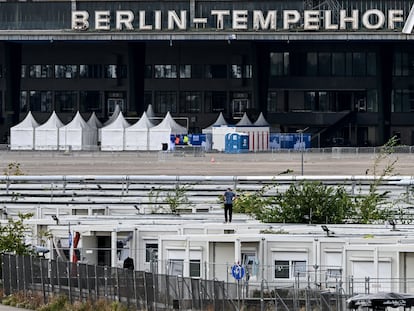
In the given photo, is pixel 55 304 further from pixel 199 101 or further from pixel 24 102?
pixel 24 102

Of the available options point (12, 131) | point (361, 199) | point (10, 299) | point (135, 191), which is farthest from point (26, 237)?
point (12, 131)

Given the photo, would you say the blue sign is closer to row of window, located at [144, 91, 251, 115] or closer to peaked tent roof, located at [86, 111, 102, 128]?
peaked tent roof, located at [86, 111, 102, 128]

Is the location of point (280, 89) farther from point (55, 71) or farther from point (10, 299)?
point (10, 299)

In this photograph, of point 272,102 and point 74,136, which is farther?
point 272,102

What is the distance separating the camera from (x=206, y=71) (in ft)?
554

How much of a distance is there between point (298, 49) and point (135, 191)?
82817 mm

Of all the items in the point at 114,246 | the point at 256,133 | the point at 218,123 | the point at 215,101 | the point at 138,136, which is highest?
the point at 215,101

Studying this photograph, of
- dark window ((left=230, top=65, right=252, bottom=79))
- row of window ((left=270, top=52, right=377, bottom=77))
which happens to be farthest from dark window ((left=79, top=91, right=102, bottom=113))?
row of window ((left=270, top=52, right=377, bottom=77))

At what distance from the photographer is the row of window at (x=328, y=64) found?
166125mm

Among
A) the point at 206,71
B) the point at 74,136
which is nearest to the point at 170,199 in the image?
the point at 74,136

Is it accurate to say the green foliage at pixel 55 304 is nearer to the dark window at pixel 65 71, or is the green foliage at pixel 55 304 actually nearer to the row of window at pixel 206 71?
the row of window at pixel 206 71

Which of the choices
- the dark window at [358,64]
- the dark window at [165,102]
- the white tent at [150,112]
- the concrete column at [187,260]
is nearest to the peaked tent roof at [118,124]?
the white tent at [150,112]

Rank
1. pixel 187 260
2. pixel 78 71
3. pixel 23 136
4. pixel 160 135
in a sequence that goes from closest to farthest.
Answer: pixel 187 260, pixel 160 135, pixel 23 136, pixel 78 71

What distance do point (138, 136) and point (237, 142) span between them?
7.83 m
